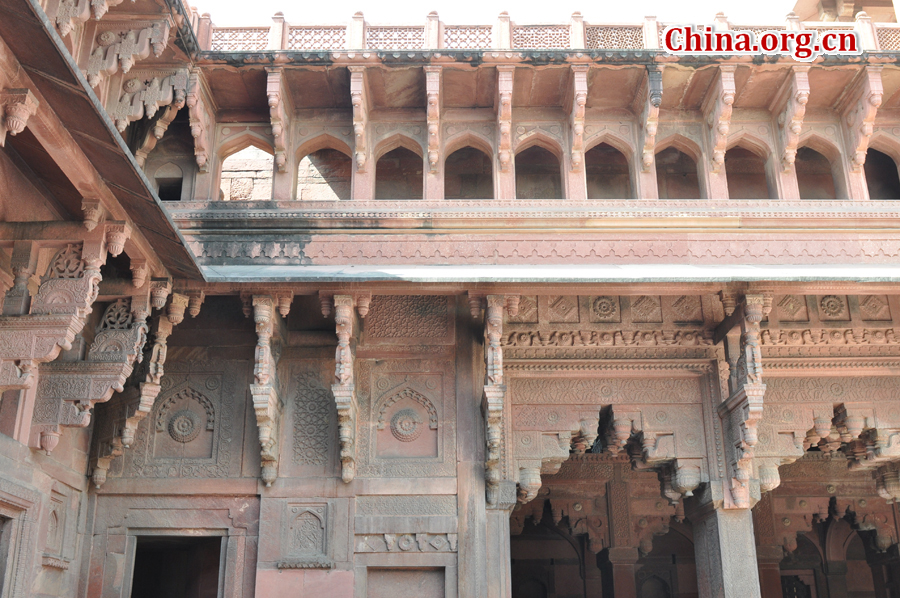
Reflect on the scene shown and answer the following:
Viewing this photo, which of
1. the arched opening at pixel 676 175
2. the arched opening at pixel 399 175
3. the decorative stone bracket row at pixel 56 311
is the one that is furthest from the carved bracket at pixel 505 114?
the decorative stone bracket row at pixel 56 311

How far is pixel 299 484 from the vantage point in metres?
7.82

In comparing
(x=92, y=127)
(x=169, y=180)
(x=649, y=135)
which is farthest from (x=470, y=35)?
(x=92, y=127)

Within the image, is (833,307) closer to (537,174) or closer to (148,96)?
(537,174)

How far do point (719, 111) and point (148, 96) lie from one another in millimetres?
5459

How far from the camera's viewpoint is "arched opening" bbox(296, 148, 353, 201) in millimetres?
9711

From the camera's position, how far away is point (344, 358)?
746cm

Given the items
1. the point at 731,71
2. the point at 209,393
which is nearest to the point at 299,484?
the point at 209,393

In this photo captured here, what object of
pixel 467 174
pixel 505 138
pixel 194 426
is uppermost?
pixel 467 174

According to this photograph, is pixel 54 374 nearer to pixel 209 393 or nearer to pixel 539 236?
pixel 209 393

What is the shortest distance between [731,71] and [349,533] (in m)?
5.63

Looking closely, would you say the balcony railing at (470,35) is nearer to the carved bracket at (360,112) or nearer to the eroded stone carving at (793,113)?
the carved bracket at (360,112)

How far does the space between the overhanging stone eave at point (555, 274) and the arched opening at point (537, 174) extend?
6.05 ft

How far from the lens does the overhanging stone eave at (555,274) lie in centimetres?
720

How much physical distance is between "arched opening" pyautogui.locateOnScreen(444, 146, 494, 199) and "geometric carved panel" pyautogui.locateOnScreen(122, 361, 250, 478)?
303cm
